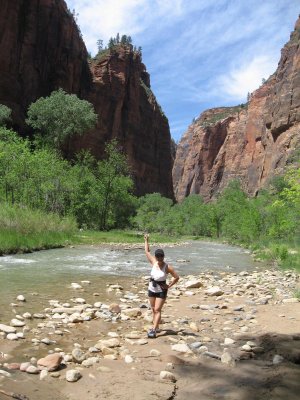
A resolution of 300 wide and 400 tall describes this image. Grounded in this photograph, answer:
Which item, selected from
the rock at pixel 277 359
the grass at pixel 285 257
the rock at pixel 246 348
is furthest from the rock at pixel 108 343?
the grass at pixel 285 257

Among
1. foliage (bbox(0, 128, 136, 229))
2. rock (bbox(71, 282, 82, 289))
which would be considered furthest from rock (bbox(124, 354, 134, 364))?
foliage (bbox(0, 128, 136, 229))

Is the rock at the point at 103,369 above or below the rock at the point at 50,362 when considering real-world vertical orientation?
below

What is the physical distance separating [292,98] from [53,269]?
82903mm

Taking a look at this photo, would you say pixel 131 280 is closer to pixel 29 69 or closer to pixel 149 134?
pixel 29 69

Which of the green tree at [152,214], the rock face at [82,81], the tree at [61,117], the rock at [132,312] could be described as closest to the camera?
the rock at [132,312]

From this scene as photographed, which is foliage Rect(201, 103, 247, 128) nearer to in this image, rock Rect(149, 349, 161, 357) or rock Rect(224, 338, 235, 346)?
rock Rect(224, 338, 235, 346)

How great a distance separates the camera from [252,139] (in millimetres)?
138500

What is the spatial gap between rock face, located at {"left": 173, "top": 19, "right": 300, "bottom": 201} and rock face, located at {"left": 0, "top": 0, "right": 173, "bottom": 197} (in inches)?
1182

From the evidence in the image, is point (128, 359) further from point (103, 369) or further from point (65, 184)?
point (65, 184)

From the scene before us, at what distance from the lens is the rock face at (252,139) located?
3428 inches

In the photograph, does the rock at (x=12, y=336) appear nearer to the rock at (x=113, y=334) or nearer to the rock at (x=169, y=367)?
the rock at (x=113, y=334)

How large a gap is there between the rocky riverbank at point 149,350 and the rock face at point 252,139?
67.3 meters

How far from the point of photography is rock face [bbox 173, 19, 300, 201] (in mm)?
87062

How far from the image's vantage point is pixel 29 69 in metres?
69.7
